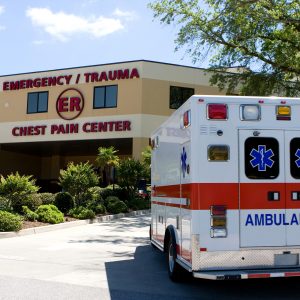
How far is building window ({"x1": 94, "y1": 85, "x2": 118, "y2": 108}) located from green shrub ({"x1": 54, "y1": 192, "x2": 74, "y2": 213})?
16227 mm

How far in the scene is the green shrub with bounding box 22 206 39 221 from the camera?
16.4 m

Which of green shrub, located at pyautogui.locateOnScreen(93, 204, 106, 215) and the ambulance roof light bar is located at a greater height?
the ambulance roof light bar

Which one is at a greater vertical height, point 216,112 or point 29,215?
point 216,112

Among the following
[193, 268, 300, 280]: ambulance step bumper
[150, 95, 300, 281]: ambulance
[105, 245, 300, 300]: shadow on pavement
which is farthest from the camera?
[105, 245, 300, 300]: shadow on pavement

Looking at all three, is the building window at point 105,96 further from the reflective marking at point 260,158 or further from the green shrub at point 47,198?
the reflective marking at point 260,158

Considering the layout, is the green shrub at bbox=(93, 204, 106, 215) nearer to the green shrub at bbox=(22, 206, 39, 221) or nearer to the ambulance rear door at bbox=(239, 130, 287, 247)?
the green shrub at bbox=(22, 206, 39, 221)

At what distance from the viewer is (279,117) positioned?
Answer: 6500 millimetres

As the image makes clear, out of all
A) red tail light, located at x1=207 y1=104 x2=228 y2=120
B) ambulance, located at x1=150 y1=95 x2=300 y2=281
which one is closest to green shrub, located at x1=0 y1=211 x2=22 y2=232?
ambulance, located at x1=150 y1=95 x2=300 y2=281

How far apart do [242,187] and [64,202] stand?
46.9 feet

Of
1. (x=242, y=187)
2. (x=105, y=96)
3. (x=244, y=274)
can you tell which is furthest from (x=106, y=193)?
(x=244, y=274)

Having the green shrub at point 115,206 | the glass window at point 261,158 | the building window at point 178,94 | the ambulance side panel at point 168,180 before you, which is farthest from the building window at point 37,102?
the glass window at point 261,158

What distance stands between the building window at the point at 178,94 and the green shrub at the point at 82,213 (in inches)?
678

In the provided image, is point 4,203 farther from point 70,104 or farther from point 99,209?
point 70,104

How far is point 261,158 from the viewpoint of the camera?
21.0 ft
